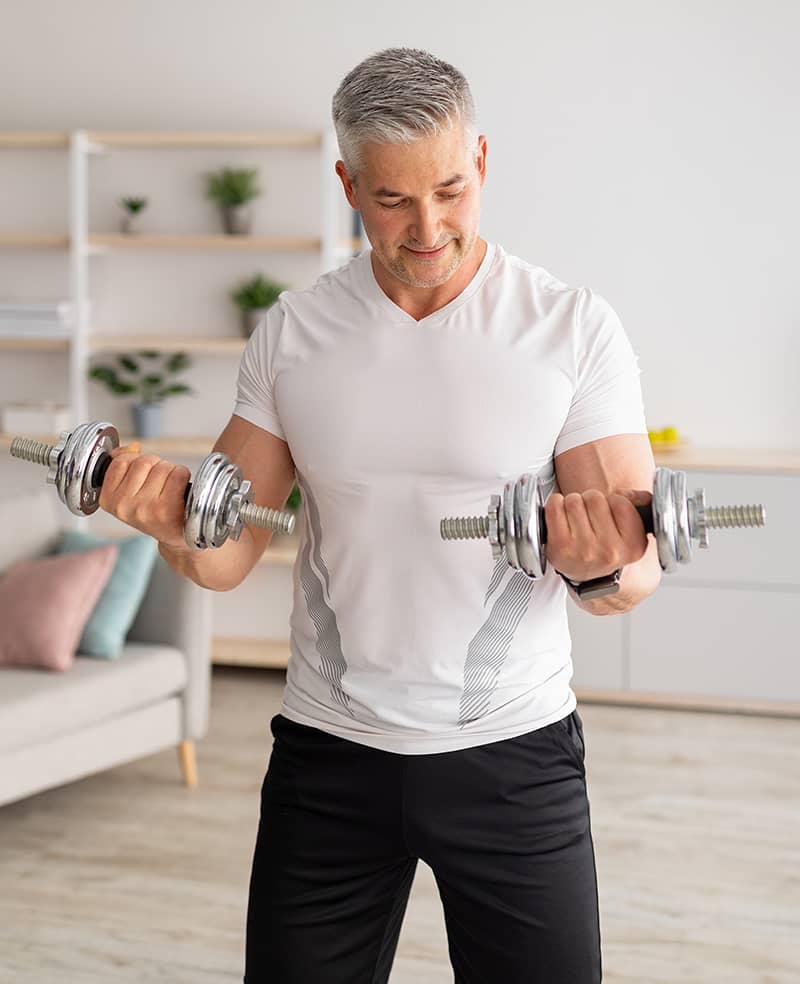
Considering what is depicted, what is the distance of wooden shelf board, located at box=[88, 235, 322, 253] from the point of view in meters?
4.55

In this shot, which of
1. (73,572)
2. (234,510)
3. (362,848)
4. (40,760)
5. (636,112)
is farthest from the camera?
(636,112)

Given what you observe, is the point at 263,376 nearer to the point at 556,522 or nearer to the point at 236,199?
the point at 556,522

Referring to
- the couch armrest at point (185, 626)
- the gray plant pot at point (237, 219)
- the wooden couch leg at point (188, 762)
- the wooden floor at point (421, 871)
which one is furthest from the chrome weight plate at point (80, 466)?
the gray plant pot at point (237, 219)

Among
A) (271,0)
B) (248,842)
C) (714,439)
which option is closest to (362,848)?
(248,842)

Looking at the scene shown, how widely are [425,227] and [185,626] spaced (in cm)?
242

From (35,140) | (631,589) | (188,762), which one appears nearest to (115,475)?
(631,589)

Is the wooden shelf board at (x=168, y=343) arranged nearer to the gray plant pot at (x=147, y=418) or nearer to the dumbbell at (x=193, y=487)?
the gray plant pot at (x=147, y=418)

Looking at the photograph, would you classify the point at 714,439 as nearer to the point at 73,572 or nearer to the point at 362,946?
the point at 73,572

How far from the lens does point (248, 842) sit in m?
3.21

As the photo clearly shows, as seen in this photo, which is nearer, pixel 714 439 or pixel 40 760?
pixel 40 760

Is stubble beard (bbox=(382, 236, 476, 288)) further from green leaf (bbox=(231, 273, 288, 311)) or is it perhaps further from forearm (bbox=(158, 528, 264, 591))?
green leaf (bbox=(231, 273, 288, 311))

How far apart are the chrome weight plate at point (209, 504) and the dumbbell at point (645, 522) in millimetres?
245

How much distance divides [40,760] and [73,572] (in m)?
0.52

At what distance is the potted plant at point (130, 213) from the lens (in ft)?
15.6
